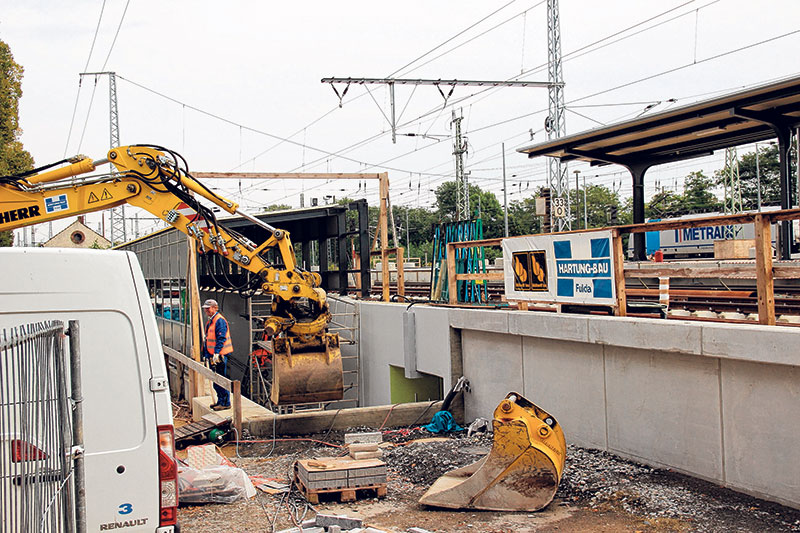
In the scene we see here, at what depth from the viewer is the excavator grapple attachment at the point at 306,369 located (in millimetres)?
13461

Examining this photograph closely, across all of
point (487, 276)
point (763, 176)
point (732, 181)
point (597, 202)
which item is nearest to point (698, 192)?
point (763, 176)

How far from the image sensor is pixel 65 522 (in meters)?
3.59

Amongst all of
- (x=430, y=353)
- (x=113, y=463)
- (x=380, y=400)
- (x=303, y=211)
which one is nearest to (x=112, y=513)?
(x=113, y=463)

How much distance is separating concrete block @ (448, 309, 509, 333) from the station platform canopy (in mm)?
5117

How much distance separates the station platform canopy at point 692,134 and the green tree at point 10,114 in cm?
1547

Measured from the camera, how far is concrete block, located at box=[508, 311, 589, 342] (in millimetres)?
9297

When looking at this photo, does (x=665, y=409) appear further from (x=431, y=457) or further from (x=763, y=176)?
(x=763, y=176)

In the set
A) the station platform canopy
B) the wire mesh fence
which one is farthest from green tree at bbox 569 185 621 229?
the wire mesh fence

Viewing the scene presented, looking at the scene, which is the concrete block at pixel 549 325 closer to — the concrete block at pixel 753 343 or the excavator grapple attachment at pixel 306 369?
the concrete block at pixel 753 343

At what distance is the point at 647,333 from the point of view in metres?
8.22

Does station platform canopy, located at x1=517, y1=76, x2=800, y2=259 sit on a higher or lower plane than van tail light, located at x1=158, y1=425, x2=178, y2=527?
higher

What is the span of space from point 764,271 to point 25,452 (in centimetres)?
668

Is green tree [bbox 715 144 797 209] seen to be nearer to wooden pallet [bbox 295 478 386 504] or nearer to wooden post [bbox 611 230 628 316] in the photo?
wooden post [bbox 611 230 628 316]

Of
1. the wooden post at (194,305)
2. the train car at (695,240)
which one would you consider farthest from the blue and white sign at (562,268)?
the train car at (695,240)
